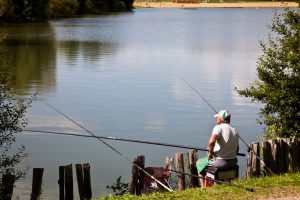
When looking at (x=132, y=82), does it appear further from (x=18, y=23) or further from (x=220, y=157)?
(x=18, y=23)

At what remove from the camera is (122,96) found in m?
24.8

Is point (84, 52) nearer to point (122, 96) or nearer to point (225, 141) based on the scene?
point (122, 96)

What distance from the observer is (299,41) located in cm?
1277

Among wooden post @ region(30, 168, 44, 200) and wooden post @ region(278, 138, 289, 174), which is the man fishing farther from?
wooden post @ region(30, 168, 44, 200)

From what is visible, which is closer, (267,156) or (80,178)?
(80,178)

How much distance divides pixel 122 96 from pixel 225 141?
49.4 feet

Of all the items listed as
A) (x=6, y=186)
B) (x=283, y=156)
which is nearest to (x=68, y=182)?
(x=6, y=186)

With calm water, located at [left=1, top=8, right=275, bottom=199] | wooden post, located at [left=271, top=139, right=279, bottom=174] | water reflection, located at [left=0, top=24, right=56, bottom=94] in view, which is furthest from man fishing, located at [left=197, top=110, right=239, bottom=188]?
water reflection, located at [left=0, top=24, right=56, bottom=94]

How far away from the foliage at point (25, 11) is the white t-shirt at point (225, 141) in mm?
54900

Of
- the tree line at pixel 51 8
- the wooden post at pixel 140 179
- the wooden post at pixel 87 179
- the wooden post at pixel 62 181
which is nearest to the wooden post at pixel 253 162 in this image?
the wooden post at pixel 140 179

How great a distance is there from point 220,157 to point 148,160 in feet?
17.8

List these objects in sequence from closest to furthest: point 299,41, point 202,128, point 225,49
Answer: point 299,41, point 202,128, point 225,49

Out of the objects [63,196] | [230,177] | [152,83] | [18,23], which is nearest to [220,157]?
[230,177]

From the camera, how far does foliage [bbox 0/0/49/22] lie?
2601 inches
